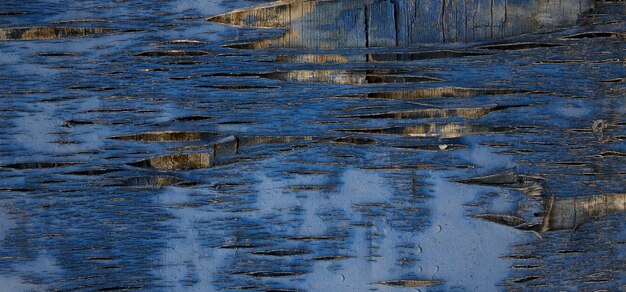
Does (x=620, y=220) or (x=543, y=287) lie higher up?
(x=620, y=220)

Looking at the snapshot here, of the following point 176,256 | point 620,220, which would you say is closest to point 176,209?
point 176,256

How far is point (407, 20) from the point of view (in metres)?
1.53

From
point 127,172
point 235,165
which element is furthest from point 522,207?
point 127,172

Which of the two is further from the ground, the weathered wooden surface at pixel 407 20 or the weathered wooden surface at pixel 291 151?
the weathered wooden surface at pixel 407 20

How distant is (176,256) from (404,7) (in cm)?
95

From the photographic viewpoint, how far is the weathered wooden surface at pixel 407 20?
4.97 feet

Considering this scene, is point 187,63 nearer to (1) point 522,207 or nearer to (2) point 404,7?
(2) point 404,7

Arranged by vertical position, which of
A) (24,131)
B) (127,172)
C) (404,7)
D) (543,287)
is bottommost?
(543,287)

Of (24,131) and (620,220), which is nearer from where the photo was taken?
(24,131)

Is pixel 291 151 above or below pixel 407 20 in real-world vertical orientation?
below

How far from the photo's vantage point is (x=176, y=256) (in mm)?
1526

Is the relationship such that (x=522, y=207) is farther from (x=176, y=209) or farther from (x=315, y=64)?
(x=176, y=209)

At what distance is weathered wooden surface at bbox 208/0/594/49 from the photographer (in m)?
1.52

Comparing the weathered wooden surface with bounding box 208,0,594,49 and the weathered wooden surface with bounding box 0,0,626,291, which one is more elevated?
the weathered wooden surface with bounding box 208,0,594,49
